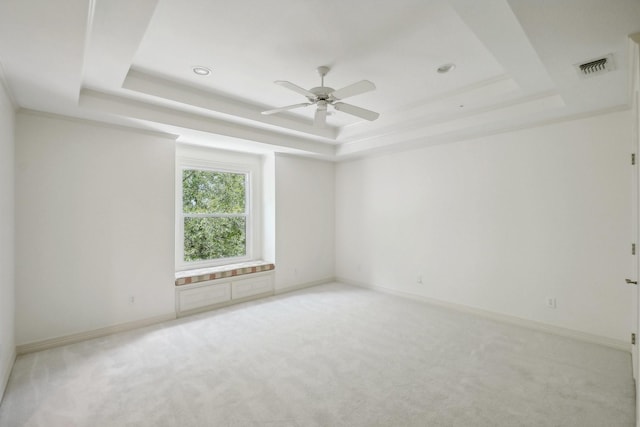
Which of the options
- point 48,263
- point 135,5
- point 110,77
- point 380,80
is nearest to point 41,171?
point 48,263

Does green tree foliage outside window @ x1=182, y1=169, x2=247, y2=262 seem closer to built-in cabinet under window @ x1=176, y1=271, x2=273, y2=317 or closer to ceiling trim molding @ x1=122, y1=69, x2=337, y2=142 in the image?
built-in cabinet under window @ x1=176, y1=271, x2=273, y2=317

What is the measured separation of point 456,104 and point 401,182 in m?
1.64

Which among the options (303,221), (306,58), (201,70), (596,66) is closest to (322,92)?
(306,58)

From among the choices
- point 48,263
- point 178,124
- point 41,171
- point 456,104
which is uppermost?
point 456,104

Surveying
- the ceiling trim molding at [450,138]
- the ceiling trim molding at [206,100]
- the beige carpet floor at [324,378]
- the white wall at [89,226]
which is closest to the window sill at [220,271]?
the white wall at [89,226]

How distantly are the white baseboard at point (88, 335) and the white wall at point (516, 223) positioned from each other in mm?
3365

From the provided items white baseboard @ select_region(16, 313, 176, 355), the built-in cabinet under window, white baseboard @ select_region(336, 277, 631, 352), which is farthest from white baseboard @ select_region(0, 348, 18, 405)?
white baseboard @ select_region(336, 277, 631, 352)

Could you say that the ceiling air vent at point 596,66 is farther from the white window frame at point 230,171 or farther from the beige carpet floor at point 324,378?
the white window frame at point 230,171

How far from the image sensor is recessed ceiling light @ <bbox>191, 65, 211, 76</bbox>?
9.20 feet

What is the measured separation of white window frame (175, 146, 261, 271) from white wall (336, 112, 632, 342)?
6.47ft

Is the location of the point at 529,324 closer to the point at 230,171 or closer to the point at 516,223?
the point at 516,223

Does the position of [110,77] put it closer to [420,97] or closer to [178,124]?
[178,124]

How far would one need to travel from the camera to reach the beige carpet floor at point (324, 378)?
2.07 metres

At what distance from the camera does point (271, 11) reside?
203 cm
